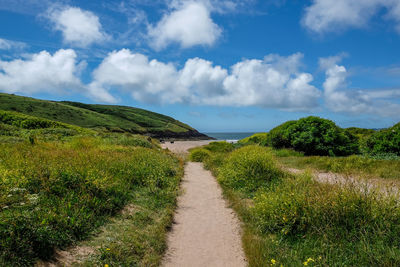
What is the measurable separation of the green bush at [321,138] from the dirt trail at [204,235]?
12709mm

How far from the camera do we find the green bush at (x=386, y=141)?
1622cm

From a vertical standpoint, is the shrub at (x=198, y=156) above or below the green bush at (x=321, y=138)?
below

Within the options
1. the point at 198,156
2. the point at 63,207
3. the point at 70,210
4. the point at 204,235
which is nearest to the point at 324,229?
the point at 204,235

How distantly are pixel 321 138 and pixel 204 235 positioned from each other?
16.4 metres

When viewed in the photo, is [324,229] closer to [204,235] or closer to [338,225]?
[338,225]

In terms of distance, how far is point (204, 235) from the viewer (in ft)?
19.6

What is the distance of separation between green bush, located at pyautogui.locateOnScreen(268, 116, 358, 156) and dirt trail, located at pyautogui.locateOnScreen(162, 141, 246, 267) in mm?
12709

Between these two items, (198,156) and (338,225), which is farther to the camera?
(198,156)

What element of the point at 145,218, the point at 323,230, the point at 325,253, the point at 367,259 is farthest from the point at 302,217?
the point at 145,218

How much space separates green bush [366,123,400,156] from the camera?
53.2 ft

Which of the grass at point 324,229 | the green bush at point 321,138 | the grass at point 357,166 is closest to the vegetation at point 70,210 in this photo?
the grass at point 324,229

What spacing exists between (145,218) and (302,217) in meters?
3.91

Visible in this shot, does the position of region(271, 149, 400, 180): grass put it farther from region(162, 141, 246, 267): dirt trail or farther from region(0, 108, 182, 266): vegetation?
region(0, 108, 182, 266): vegetation

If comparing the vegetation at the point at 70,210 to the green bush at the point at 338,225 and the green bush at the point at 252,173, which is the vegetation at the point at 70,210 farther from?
the green bush at the point at 252,173
